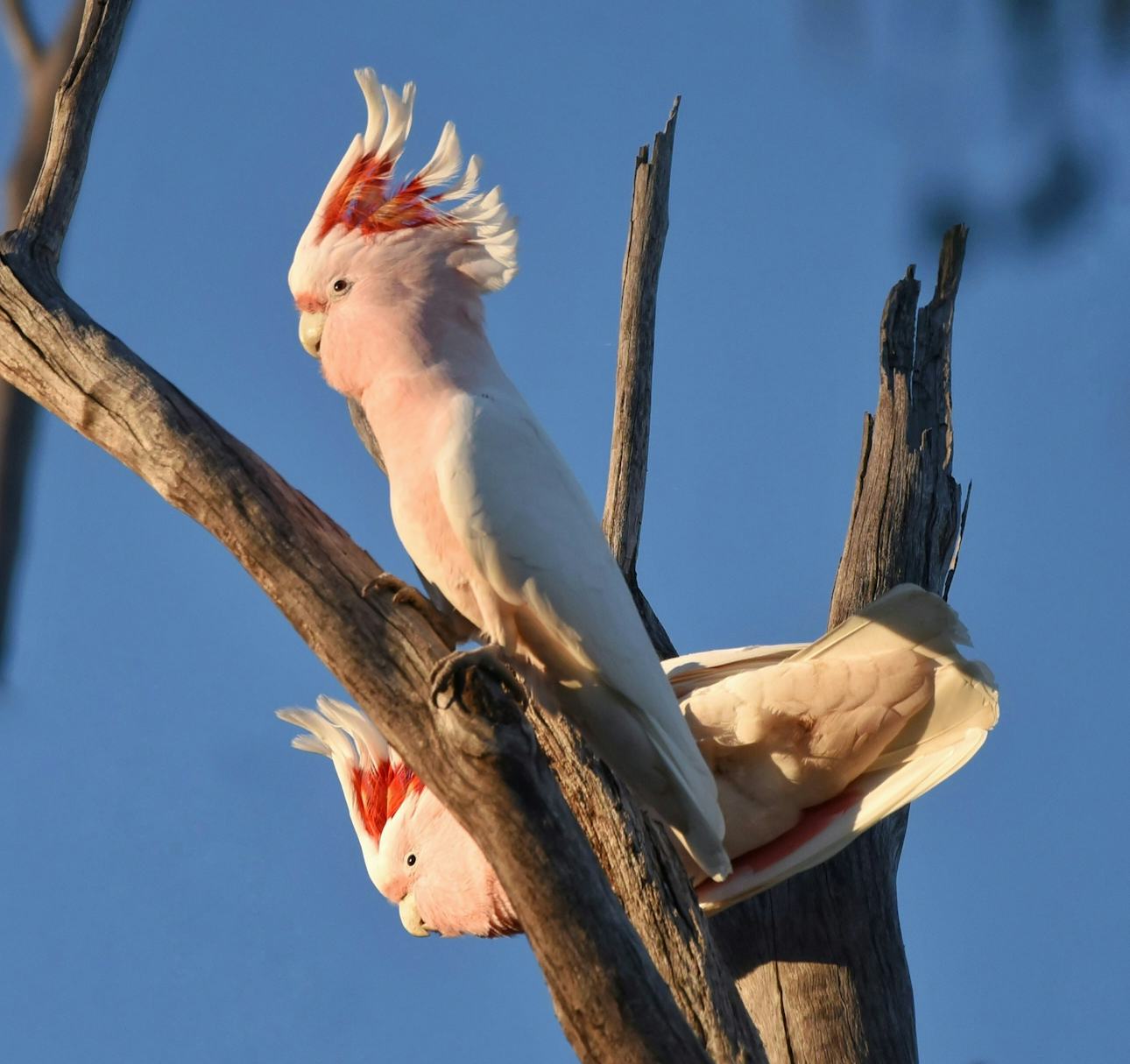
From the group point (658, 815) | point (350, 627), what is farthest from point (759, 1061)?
point (350, 627)

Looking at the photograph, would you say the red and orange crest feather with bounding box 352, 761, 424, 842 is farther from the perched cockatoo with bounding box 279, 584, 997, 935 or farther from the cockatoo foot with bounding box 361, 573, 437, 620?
the cockatoo foot with bounding box 361, 573, 437, 620

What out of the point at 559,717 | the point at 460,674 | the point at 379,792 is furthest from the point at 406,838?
the point at 460,674

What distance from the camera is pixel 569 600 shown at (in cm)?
204

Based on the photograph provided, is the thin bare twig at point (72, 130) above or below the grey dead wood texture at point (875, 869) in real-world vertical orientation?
above

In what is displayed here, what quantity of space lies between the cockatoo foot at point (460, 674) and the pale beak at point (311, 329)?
29.5 inches

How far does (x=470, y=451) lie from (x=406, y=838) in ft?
4.46

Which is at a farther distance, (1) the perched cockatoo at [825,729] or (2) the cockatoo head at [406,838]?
(2) the cockatoo head at [406,838]

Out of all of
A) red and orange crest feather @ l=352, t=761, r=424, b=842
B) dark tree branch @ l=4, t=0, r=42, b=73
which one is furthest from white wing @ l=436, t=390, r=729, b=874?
dark tree branch @ l=4, t=0, r=42, b=73

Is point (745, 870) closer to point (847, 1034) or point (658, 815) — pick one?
point (847, 1034)

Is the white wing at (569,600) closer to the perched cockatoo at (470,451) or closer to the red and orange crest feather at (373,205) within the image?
the perched cockatoo at (470,451)

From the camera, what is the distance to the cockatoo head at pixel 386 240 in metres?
2.27

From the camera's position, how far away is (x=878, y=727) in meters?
2.53

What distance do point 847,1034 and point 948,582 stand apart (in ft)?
3.26

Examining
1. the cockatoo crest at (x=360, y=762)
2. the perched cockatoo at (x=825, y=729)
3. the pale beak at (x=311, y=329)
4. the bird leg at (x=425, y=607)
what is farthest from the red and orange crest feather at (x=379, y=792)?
the pale beak at (x=311, y=329)
